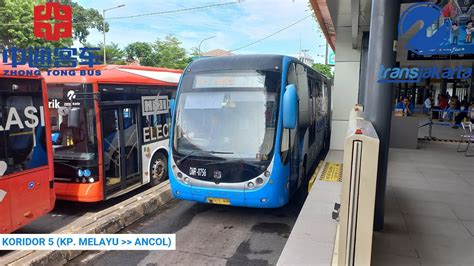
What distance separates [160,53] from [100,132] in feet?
110

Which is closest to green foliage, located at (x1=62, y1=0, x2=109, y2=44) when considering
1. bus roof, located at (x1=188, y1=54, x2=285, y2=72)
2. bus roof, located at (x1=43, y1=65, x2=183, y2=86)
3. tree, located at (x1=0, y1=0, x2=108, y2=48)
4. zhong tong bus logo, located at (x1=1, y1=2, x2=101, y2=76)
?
tree, located at (x1=0, y1=0, x2=108, y2=48)

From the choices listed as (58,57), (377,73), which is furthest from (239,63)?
(58,57)

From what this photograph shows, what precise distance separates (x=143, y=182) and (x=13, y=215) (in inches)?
135

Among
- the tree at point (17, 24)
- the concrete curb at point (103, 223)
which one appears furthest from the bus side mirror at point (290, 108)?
the tree at point (17, 24)

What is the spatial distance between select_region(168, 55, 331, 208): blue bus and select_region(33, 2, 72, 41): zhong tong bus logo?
4697 mm

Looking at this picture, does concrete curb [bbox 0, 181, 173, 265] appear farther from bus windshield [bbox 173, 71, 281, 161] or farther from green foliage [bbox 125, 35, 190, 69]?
green foliage [bbox 125, 35, 190, 69]

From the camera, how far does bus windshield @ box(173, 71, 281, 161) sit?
5727mm

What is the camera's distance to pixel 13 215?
185 inches

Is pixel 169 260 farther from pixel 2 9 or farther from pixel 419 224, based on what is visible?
pixel 2 9

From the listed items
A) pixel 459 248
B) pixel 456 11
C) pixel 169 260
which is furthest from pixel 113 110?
pixel 456 11

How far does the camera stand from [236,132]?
5805 millimetres

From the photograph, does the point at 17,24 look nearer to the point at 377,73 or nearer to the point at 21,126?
the point at 21,126

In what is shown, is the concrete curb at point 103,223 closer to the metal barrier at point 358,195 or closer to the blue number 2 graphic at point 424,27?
the metal barrier at point 358,195

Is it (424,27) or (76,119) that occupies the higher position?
(424,27)
